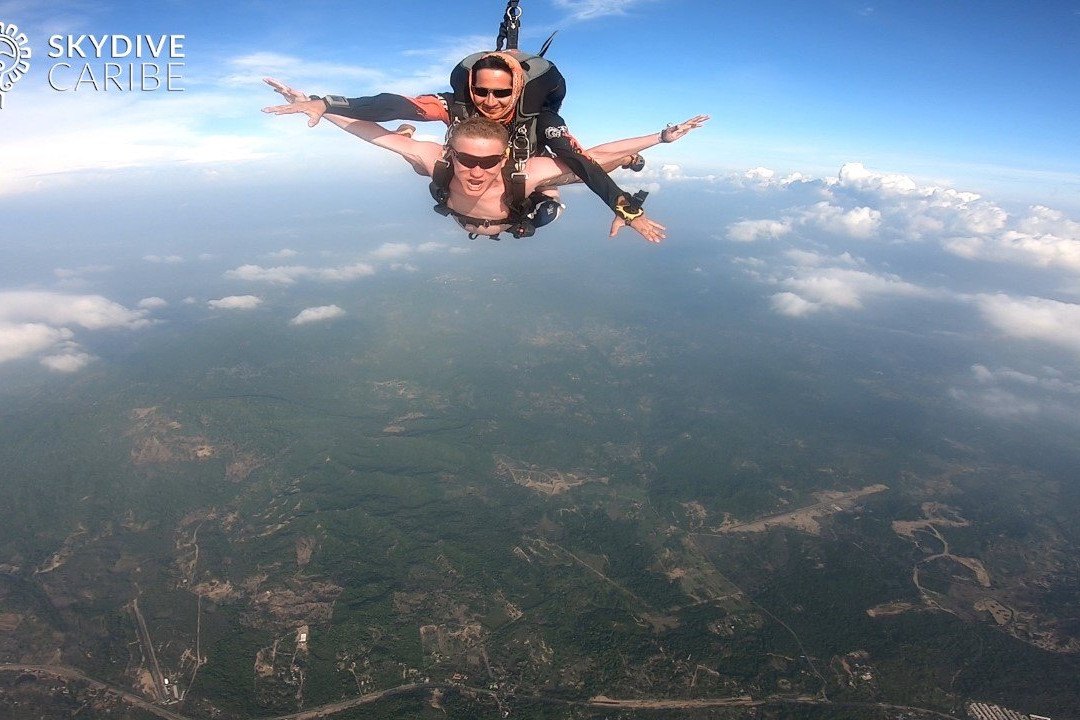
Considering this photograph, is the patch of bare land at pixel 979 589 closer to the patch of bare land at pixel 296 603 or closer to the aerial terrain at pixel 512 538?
the aerial terrain at pixel 512 538

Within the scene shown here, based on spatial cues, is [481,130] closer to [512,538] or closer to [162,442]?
[512,538]

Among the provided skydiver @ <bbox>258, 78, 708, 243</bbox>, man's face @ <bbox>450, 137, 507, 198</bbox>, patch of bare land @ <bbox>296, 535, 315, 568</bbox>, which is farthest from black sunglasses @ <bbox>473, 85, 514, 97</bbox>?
patch of bare land @ <bbox>296, 535, 315, 568</bbox>

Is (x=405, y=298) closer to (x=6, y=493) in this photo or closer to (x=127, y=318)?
(x=127, y=318)

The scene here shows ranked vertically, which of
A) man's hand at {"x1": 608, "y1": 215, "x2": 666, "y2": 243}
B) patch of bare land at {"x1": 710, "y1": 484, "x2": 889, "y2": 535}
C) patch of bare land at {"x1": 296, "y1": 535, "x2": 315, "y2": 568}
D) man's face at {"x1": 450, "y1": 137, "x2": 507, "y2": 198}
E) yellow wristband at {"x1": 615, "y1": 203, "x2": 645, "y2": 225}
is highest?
man's face at {"x1": 450, "y1": 137, "x2": 507, "y2": 198}

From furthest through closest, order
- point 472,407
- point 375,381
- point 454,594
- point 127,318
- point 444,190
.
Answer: point 127,318 < point 375,381 < point 472,407 < point 454,594 < point 444,190

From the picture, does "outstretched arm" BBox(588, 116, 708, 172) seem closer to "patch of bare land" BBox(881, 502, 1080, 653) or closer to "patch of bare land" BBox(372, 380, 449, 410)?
"patch of bare land" BBox(881, 502, 1080, 653)

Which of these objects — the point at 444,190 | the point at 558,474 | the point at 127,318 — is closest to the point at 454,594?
the point at 558,474

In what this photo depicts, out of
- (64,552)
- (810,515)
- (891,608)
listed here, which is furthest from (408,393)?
(891,608)

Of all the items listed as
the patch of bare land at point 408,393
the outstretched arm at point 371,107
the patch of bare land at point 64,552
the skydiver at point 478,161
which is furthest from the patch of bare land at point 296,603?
the outstretched arm at point 371,107
